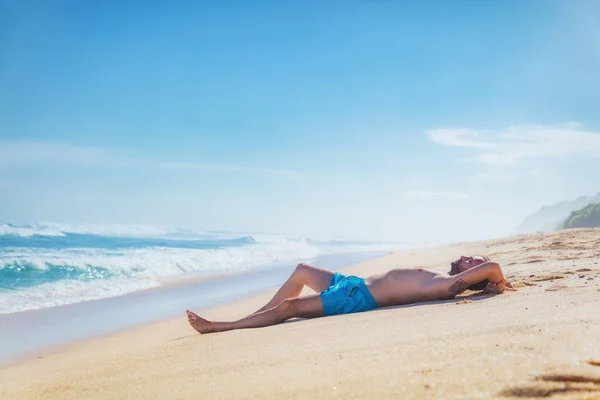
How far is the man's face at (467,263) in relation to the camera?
518 centimetres

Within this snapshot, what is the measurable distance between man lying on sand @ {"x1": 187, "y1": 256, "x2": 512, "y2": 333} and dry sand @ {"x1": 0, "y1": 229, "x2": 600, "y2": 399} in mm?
177

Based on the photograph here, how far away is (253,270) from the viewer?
1664cm

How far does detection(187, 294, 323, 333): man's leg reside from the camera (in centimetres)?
493

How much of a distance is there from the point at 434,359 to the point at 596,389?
74cm

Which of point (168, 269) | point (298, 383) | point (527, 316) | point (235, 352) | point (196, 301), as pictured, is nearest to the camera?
point (298, 383)

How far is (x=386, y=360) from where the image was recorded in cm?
267

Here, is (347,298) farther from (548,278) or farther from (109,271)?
(109,271)

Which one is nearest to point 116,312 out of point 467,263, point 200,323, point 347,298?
point 200,323

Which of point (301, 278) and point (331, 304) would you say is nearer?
point (331, 304)

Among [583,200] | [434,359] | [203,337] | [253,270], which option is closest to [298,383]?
[434,359]

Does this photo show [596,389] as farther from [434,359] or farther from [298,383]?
[298,383]

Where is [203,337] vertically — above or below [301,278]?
below

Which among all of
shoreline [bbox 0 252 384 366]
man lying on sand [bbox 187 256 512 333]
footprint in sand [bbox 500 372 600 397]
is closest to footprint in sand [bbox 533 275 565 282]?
man lying on sand [bbox 187 256 512 333]

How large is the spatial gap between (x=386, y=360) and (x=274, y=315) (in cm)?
239
